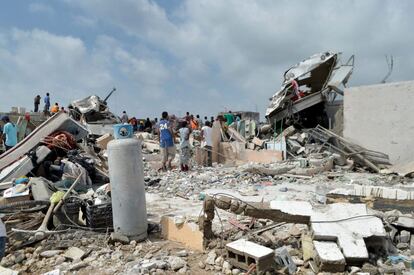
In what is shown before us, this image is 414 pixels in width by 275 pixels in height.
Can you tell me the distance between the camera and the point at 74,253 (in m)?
4.16

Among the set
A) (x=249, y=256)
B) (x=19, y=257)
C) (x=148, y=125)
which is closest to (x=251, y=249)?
(x=249, y=256)

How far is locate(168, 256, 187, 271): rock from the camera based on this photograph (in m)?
3.70

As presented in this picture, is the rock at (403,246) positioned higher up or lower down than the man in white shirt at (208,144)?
lower down

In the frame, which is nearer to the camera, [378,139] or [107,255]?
[107,255]

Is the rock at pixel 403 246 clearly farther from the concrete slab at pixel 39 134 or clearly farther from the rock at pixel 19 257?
the concrete slab at pixel 39 134

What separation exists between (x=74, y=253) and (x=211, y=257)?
5.58ft

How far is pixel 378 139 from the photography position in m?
10.6

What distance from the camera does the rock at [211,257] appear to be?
375 centimetres

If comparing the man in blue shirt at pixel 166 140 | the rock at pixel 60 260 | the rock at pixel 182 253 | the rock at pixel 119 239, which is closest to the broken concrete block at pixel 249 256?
the rock at pixel 182 253

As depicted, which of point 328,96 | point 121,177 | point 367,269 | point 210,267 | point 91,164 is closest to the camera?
point 367,269

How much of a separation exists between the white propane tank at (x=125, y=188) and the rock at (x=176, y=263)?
81cm

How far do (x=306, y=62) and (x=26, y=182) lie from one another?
35.7 feet

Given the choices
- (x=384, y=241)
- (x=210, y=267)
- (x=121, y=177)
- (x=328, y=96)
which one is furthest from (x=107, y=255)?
(x=328, y=96)

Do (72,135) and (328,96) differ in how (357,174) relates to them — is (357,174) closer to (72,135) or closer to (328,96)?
(328,96)
